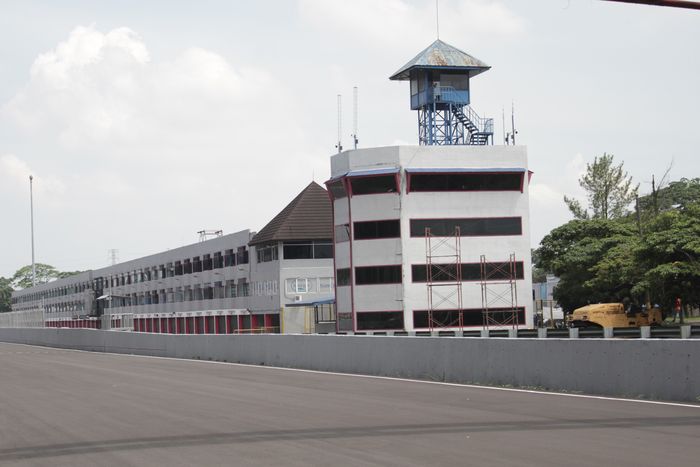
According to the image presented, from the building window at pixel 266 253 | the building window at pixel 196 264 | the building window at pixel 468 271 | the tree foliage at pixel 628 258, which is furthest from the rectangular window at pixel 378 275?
the building window at pixel 196 264

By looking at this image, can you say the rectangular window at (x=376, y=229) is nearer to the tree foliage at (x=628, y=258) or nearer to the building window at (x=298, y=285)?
the building window at (x=298, y=285)

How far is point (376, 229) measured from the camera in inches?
2302

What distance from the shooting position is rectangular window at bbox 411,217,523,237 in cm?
5791

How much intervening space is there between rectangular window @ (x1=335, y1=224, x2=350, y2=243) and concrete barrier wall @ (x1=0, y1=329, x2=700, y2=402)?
23800 millimetres

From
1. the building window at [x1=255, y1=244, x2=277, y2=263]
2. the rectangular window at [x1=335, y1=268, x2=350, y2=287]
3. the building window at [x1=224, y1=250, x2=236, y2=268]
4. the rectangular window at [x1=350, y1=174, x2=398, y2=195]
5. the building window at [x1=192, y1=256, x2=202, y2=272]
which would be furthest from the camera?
the building window at [x1=192, y1=256, x2=202, y2=272]

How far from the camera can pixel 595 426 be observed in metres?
13.0

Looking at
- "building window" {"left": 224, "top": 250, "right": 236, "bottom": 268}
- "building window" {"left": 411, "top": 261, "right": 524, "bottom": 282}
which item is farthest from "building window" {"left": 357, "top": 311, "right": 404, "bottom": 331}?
"building window" {"left": 224, "top": 250, "right": 236, "bottom": 268}

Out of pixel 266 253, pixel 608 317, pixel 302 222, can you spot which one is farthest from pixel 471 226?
pixel 266 253

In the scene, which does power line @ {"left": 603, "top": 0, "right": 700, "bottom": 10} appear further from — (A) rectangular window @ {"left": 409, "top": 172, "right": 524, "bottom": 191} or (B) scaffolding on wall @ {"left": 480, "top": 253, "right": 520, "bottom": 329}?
(B) scaffolding on wall @ {"left": 480, "top": 253, "right": 520, "bottom": 329}

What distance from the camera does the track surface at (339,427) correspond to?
35.2 feet

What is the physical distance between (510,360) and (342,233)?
40.3 meters

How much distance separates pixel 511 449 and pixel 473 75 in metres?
57.7

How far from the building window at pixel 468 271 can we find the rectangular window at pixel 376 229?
2387mm

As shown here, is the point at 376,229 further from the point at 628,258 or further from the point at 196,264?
the point at 196,264
